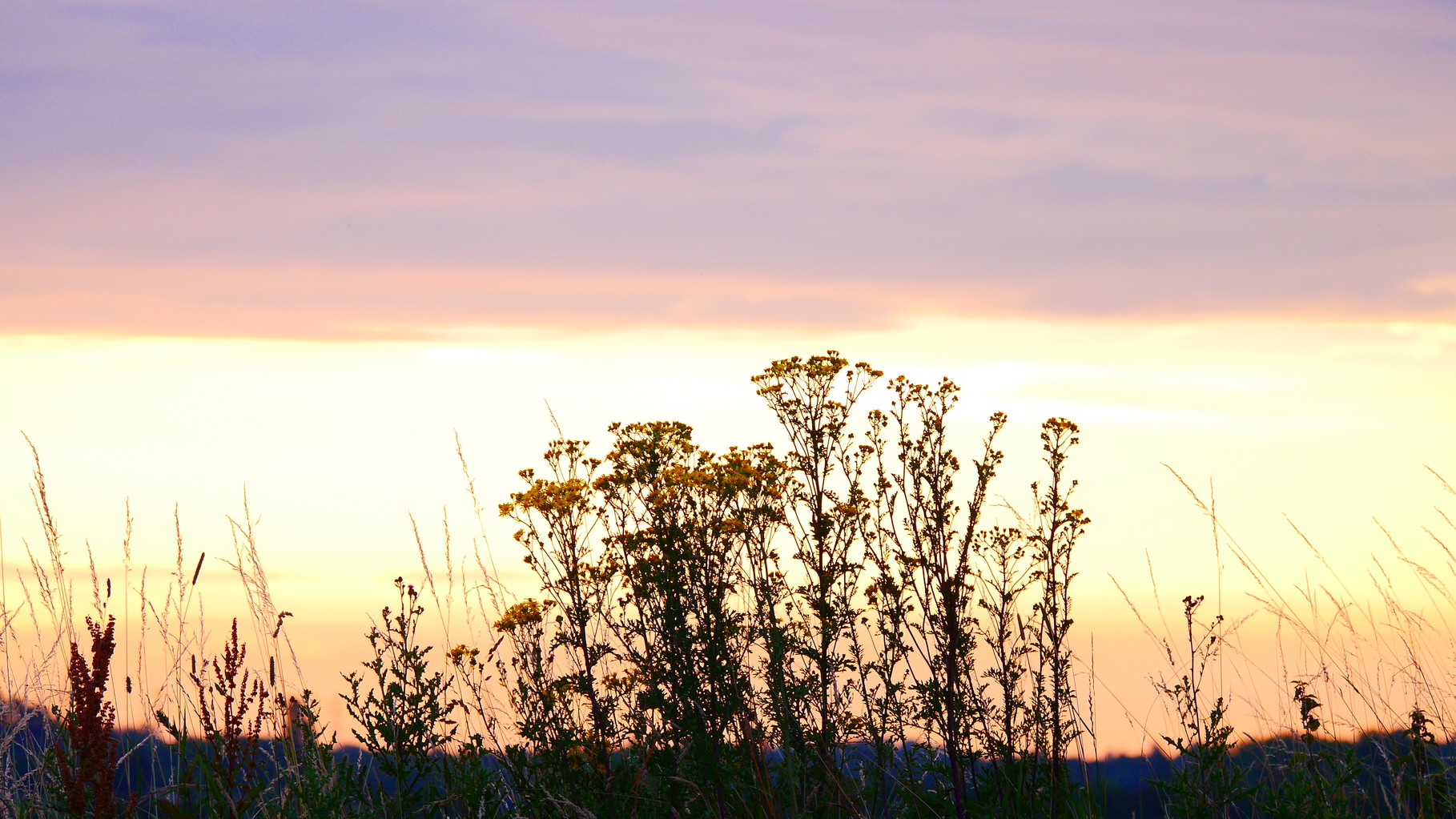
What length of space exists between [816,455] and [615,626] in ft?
4.10

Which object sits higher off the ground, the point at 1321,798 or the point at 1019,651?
the point at 1019,651

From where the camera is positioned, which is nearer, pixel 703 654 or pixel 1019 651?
pixel 703 654

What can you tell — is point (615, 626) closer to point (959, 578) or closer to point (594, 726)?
→ point (594, 726)

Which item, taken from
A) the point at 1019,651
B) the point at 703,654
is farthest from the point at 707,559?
the point at 1019,651

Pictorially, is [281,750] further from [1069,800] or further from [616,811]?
[1069,800]

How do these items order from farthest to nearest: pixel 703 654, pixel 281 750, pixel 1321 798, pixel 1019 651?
pixel 281 750 < pixel 1019 651 < pixel 703 654 < pixel 1321 798

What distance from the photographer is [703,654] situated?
4863 millimetres

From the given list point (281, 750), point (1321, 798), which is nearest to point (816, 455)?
point (1321, 798)

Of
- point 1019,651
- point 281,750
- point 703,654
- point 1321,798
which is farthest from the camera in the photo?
point 281,750

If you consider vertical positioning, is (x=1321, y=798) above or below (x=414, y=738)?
below

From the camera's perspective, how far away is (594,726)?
5.03 meters

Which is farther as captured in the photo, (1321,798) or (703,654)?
(703,654)

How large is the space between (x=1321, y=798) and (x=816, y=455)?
8.43 ft

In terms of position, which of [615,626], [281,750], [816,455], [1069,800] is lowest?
[1069,800]
